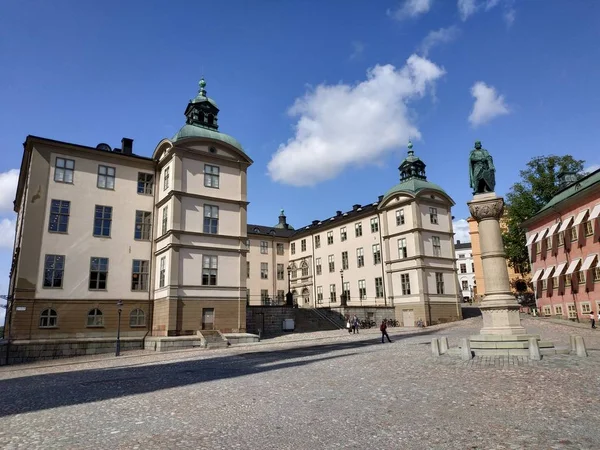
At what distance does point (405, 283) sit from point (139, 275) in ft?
93.3

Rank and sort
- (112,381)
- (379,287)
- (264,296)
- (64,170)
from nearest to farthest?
(112,381) < (64,170) < (379,287) < (264,296)

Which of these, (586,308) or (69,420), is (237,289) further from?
(586,308)

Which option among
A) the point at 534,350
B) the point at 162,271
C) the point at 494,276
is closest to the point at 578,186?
the point at 494,276

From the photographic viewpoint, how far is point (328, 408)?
9156mm

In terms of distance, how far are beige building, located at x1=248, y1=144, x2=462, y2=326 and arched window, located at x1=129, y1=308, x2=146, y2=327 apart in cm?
2389

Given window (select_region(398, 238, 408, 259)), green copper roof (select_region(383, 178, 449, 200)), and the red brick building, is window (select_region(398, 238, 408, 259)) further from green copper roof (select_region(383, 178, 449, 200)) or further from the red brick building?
the red brick building

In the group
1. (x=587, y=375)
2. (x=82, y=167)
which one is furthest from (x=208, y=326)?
(x=587, y=375)

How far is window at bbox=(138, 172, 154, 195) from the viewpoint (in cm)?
3581

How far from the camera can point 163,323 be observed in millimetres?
31188

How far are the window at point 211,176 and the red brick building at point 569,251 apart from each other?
30.2 meters

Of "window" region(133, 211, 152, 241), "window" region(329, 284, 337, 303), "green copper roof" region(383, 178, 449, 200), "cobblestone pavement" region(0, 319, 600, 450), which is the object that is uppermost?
"green copper roof" region(383, 178, 449, 200)

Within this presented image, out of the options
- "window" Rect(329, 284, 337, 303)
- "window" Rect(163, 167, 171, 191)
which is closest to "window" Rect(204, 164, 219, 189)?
"window" Rect(163, 167, 171, 191)

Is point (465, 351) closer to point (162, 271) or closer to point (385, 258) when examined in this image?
point (162, 271)

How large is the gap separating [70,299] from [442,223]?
1539 inches
